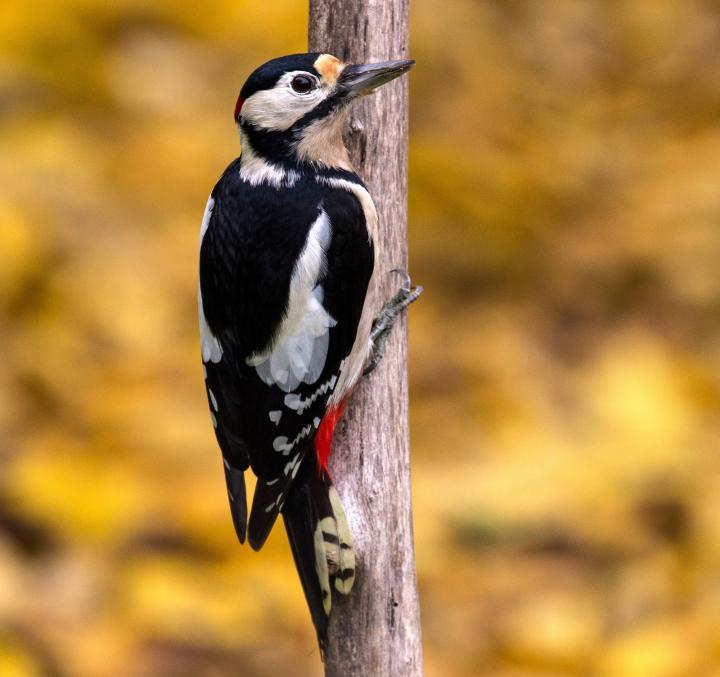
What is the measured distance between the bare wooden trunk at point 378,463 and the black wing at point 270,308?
8 centimetres

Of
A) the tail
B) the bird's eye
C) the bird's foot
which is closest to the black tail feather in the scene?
the tail

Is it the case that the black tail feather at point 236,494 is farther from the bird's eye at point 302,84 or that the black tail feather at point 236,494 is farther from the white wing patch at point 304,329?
the bird's eye at point 302,84

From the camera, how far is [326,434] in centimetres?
221

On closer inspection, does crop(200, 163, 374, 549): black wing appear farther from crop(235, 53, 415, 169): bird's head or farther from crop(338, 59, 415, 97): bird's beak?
crop(338, 59, 415, 97): bird's beak

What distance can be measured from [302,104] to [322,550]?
0.77 metres

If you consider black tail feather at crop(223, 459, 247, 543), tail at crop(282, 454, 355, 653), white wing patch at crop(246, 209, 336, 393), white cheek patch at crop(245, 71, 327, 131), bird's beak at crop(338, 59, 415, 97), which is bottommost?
tail at crop(282, 454, 355, 653)

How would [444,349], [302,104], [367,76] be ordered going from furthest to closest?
[444,349]
[302,104]
[367,76]

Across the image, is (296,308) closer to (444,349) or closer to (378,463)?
(378,463)

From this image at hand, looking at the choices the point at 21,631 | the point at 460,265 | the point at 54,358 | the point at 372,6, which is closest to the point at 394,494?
the point at 372,6

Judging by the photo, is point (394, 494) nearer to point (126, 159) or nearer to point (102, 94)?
point (126, 159)

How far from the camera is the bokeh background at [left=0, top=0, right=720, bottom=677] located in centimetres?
300

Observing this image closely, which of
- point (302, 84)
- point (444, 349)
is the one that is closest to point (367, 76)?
point (302, 84)

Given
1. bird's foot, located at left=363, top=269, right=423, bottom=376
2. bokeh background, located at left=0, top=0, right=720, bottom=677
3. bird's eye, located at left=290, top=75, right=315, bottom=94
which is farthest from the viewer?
bokeh background, located at left=0, top=0, right=720, bottom=677

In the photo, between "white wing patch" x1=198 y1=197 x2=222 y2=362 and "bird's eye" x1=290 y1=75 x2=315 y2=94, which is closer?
"bird's eye" x1=290 y1=75 x2=315 y2=94
